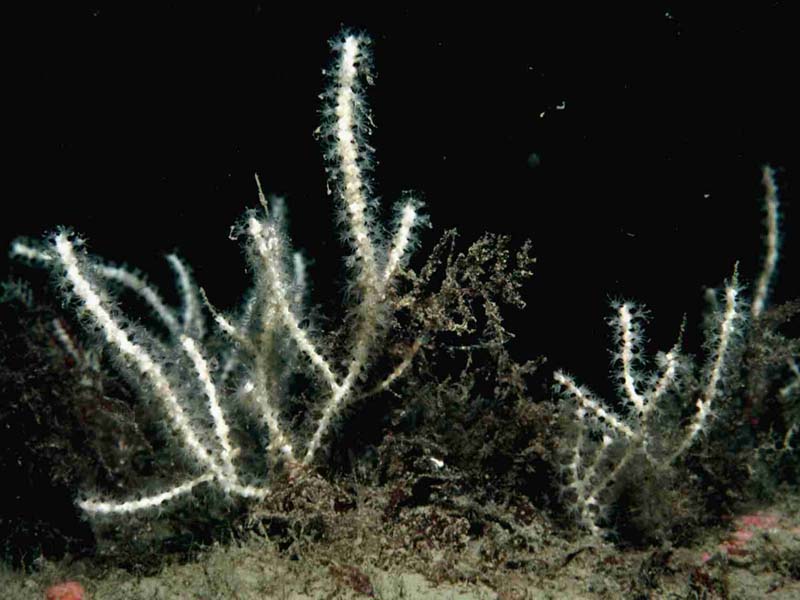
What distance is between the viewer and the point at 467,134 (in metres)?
3.70

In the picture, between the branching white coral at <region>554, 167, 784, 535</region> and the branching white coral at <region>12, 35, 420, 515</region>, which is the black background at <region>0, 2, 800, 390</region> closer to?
the branching white coral at <region>12, 35, 420, 515</region>

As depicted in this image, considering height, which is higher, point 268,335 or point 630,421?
point 268,335

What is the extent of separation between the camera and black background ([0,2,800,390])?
347cm

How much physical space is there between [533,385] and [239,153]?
263 cm

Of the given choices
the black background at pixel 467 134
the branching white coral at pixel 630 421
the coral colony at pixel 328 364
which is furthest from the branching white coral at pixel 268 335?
the branching white coral at pixel 630 421

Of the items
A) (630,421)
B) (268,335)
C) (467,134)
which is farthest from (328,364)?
(630,421)

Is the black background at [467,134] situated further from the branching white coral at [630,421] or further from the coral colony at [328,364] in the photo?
the branching white coral at [630,421]

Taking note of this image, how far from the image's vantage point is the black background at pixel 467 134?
347 cm

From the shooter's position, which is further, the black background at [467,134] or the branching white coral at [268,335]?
the black background at [467,134]

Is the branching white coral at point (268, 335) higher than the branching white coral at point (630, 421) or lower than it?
higher

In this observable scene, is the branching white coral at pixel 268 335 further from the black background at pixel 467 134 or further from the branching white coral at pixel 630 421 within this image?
the branching white coral at pixel 630 421

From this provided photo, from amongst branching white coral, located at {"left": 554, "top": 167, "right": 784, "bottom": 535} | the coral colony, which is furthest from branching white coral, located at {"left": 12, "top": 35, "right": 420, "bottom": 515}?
branching white coral, located at {"left": 554, "top": 167, "right": 784, "bottom": 535}

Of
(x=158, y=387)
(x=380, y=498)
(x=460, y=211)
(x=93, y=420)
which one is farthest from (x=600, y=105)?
(x=93, y=420)

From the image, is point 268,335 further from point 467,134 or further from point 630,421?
point 630,421
